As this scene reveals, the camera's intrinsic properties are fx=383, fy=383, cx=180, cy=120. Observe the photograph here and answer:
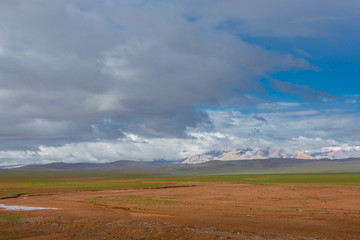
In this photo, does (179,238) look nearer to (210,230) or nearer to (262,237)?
(210,230)

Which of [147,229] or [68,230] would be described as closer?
[147,229]

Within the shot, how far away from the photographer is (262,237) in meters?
20.8

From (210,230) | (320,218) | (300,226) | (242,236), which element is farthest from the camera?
(320,218)

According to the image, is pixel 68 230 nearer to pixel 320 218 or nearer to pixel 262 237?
pixel 262 237

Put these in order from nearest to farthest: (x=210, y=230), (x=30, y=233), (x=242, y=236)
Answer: (x=242, y=236) < (x=210, y=230) < (x=30, y=233)

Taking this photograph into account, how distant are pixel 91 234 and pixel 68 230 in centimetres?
223

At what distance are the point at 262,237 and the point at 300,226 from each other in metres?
6.57

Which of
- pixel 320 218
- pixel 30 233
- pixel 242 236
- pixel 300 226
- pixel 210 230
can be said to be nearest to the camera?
pixel 242 236

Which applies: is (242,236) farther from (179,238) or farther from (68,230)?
(68,230)

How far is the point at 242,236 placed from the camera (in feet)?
68.0

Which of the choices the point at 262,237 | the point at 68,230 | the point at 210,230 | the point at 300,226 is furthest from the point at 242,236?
the point at 68,230

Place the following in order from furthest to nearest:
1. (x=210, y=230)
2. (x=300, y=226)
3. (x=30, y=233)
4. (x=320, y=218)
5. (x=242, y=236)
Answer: (x=320, y=218) < (x=300, y=226) < (x=30, y=233) < (x=210, y=230) < (x=242, y=236)

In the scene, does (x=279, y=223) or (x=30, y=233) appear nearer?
(x=30, y=233)

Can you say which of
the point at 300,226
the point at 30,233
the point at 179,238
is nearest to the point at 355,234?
the point at 300,226
